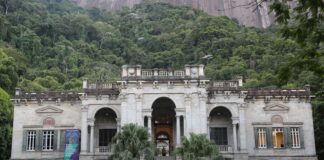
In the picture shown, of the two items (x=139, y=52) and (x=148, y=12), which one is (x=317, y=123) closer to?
(x=139, y=52)

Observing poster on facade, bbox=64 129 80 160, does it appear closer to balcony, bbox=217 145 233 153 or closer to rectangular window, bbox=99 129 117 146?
rectangular window, bbox=99 129 117 146

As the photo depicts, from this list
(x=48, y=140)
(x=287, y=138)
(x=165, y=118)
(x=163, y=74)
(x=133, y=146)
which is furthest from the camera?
(x=165, y=118)

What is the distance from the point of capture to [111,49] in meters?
95.0

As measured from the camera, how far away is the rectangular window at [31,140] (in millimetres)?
36219

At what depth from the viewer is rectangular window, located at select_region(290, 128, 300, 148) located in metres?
36.0

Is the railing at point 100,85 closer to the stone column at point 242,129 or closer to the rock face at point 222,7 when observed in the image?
the stone column at point 242,129

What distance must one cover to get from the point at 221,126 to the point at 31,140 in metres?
17.0

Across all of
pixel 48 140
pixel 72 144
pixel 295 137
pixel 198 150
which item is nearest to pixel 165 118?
pixel 72 144

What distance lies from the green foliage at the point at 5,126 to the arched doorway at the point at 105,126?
32.7 feet

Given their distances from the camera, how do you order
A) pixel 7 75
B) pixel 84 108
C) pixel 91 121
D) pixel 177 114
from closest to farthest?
1. pixel 177 114
2. pixel 91 121
3. pixel 84 108
4. pixel 7 75

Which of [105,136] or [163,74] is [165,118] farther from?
[163,74]

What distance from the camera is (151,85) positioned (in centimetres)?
Answer: 3447

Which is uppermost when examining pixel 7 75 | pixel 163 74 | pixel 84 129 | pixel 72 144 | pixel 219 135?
pixel 7 75

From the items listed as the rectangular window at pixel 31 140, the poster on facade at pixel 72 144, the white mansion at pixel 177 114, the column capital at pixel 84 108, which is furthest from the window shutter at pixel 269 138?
the rectangular window at pixel 31 140
